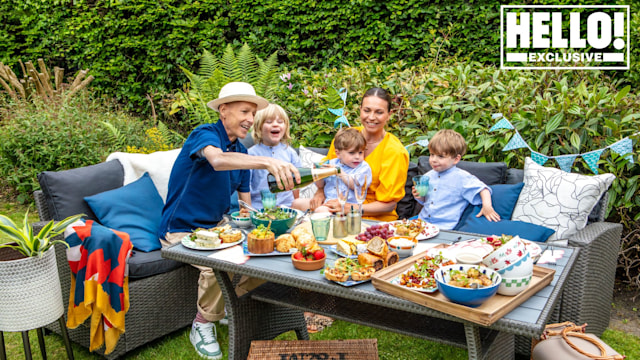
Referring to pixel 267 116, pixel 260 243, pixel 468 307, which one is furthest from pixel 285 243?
pixel 267 116

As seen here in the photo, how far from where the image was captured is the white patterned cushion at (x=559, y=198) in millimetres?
3154

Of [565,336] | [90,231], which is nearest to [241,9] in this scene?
[90,231]

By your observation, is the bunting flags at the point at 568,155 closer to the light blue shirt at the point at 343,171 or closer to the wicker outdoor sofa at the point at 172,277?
the wicker outdoor sofa at the point at 172,277

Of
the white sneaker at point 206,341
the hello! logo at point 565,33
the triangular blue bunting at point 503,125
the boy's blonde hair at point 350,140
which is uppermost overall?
the hello! logo at point 565,33

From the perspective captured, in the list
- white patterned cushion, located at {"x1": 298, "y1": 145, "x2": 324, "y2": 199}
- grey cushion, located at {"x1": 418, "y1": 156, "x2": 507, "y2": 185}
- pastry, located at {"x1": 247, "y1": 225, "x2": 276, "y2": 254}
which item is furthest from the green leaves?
grey cushion, located at {"x1": 418, "y1": 156, "x2": 507, "y2": 185}

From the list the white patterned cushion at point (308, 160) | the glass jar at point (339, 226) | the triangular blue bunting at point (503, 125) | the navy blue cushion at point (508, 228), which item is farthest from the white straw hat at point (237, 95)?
the triangular blue bunting at point (503, 125)

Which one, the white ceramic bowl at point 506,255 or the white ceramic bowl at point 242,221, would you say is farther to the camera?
the white ceramic bowl at point 242,221

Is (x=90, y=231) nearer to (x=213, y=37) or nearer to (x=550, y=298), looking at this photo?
(x=550, y=298)

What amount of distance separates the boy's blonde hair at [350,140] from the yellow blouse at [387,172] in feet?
0.65

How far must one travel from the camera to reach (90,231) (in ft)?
9.62

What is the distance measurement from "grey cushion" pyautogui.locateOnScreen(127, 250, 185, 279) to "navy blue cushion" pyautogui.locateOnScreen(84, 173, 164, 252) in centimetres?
9

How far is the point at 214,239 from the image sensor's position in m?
2.49

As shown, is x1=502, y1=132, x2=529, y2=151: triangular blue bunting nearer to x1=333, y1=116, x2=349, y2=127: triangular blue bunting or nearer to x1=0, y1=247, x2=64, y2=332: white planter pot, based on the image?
x1=333, y1=116, x2=349, y2=127: triangular blue bunting

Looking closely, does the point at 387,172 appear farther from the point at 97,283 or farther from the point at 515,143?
the point at 97,283
